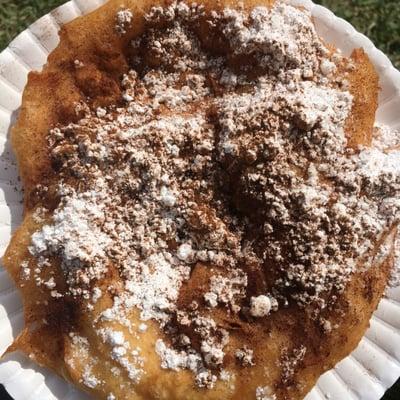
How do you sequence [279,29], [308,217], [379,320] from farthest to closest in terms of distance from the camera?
[379,320] → [279,29] → [308,217]

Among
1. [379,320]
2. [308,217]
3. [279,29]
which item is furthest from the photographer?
[379,320]

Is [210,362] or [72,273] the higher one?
[72,273]

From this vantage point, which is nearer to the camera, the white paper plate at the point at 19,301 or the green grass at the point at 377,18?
the white paper plate at the point at 19,301

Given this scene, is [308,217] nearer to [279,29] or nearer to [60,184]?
[279,29]

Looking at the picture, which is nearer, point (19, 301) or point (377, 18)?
point (19, 301)

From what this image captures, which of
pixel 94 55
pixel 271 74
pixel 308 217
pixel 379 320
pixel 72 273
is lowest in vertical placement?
pixel 379 320

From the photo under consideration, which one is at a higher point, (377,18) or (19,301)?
(19,301)

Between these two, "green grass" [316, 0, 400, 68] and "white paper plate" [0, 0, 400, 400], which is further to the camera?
"green grass" [316, 0, 400, 68]

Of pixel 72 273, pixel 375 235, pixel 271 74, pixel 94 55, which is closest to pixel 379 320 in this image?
pixel 375 235
